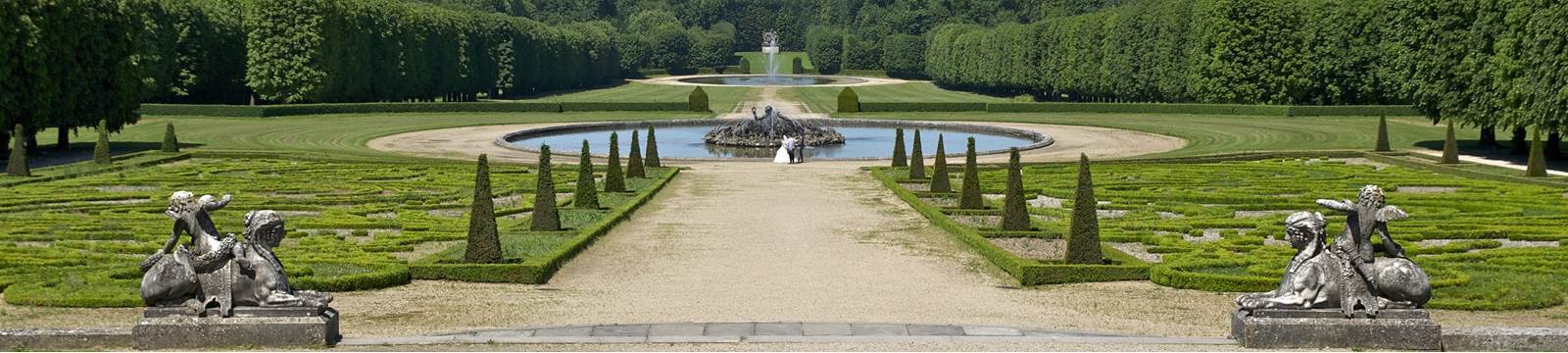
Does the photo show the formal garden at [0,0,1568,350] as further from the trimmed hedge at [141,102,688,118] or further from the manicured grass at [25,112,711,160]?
the manicured grass at [25,112,711,160]

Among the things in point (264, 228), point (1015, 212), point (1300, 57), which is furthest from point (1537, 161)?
point (1300, 57)

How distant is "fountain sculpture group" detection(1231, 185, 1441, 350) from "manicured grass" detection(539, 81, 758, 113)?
76781 mm

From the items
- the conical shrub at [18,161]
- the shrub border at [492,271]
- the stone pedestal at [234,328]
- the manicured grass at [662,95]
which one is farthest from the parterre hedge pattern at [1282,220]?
the manicured grass at [662,95]

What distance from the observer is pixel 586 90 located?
138 meters

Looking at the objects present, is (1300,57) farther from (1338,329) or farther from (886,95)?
(1338,329)

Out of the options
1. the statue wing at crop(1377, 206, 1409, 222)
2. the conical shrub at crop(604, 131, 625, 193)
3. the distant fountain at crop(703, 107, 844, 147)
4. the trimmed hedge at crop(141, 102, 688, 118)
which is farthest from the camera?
the trimmed hedge at crop(141, 102, 688, 118)

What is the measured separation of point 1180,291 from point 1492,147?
37.7 m

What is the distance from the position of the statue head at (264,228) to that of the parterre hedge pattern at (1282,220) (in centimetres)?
1164

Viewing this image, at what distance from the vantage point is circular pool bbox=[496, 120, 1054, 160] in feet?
193

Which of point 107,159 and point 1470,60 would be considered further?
point 1470,60

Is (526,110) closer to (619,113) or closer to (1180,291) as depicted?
(619,113)

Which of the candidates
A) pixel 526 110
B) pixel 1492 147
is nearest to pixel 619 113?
pixel 526 110

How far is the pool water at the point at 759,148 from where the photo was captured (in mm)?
58812

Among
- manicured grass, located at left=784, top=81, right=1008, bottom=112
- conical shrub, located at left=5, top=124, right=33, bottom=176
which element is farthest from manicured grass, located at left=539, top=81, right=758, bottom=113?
conical shrub, located at left=5, top=124, right=33, bottom=176
